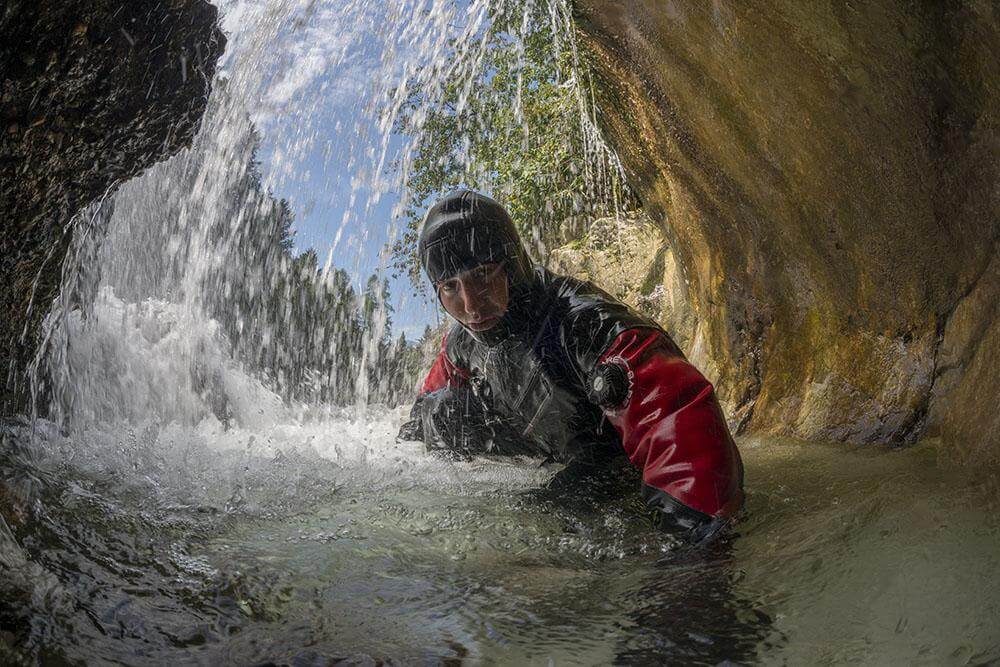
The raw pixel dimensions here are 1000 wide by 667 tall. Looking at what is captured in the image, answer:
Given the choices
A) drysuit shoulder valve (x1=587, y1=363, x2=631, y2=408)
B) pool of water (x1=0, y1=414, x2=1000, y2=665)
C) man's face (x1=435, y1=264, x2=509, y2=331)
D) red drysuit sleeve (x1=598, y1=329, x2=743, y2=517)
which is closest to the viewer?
pool of water (x1=0, y1=414, x2=1000, y2=665)

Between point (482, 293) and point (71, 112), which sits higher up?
point (71, 112)

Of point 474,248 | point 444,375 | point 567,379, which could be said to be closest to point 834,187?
point 567,379

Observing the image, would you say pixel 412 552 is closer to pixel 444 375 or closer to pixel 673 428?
pixel 673 428

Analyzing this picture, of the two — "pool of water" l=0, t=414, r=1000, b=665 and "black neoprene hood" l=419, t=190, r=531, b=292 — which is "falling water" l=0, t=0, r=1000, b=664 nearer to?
"pool of water" l=0, t=414, r=1000, b=665

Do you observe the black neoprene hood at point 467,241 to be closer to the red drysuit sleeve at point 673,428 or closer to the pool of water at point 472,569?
the red drysuit sleeve at point 673,428

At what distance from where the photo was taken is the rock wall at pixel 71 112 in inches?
87.7

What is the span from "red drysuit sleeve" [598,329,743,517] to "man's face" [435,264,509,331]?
476 mm

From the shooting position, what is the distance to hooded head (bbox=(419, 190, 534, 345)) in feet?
8.88

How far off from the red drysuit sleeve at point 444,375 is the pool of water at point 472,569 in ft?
2.07

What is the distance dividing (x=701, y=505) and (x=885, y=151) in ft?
5.29

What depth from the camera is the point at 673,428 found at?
7.29ft

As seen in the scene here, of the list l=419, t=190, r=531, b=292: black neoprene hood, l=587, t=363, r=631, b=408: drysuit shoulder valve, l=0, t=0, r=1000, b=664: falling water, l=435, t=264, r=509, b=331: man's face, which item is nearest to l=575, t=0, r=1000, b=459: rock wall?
l=0, t=0, r=1000, b=664: falling water

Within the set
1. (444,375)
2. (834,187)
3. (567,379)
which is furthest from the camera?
(444,375)

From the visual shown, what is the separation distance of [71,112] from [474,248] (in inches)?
60.1
